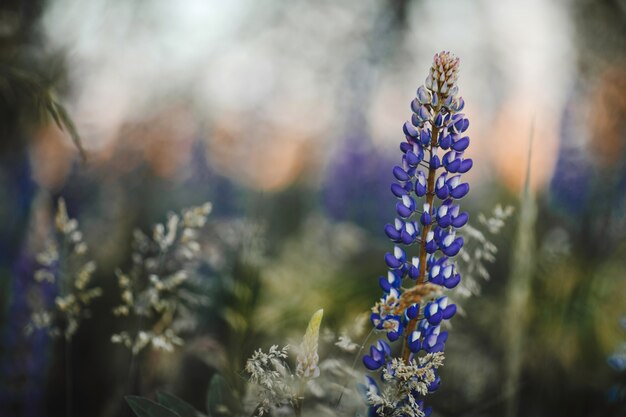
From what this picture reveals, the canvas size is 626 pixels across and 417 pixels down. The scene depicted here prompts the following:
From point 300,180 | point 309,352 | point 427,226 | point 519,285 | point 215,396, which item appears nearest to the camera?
point 309,352

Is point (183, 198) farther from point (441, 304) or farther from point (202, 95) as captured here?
point (441, 304)

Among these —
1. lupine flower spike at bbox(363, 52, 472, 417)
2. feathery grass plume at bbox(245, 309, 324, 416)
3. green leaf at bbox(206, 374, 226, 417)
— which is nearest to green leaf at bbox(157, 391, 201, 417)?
green leaf at bbox(206, 374, 226, 417)

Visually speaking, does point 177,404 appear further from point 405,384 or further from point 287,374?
point 405,384

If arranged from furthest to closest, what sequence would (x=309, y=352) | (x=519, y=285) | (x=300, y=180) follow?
(x=300, y=180), (x=519, y=285), (x=309, y=352)

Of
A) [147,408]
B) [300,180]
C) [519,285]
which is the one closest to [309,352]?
[147,408]

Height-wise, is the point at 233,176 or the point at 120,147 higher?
the point at 120,147

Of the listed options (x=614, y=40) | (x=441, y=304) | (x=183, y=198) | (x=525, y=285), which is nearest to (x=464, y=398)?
(x=525, y=285)

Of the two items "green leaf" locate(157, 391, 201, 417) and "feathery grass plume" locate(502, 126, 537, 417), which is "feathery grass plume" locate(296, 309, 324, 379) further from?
"feathery grass plume" locate(502, 126, 537, 417)
